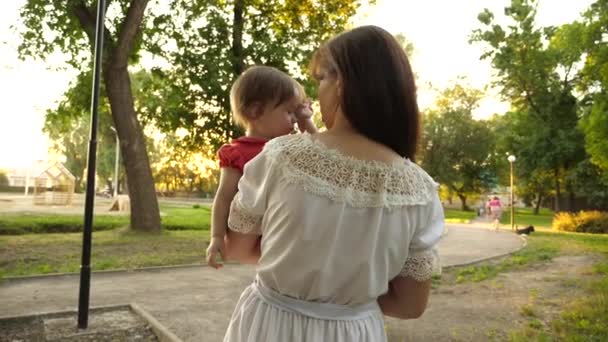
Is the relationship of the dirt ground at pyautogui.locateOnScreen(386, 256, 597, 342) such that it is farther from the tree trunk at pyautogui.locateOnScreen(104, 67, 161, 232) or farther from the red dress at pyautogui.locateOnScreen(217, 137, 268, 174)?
the tree trunk at pyautogui.locateOnScreen(104, 67, 161, 232)

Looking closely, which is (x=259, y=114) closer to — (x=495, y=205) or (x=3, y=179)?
(x=3, y=179)

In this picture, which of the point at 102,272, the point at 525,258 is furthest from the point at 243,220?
the point at 525,258

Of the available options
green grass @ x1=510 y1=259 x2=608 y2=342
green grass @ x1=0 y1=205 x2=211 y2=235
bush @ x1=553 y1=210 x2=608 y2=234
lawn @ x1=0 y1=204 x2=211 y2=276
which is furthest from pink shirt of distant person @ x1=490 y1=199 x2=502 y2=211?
green grass @ x1=510 y1=259 x2=608 y2=342

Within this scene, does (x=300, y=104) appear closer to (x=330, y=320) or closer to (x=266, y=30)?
(x=330, y=320)

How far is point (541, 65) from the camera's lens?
32.5 meters

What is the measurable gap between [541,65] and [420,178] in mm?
35485

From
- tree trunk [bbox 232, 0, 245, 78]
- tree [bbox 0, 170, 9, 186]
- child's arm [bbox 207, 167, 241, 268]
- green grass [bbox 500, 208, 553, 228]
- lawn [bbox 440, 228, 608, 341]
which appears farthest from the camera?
green grass [bbox 500, 208, 553, 228]

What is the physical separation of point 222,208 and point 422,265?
0.72 m

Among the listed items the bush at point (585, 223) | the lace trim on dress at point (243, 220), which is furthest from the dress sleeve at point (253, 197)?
the bush at point (585, 223)

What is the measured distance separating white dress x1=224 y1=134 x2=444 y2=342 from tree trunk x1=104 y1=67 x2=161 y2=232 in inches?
517

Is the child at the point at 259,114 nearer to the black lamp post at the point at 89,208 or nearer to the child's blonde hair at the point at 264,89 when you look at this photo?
the child's blonde hair at the point at 264,89

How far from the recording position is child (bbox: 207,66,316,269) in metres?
1.78

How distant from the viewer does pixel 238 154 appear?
1.77 meters

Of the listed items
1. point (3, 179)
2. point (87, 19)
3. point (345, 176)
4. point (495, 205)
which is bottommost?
point (495, 205)
